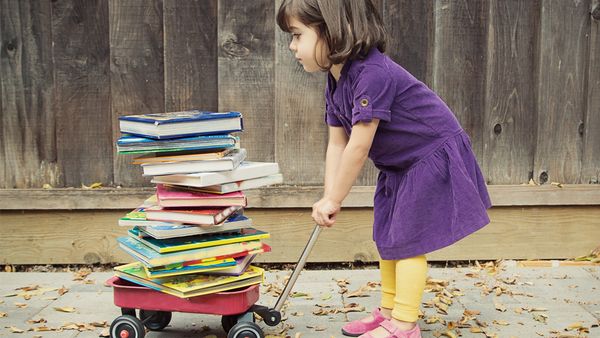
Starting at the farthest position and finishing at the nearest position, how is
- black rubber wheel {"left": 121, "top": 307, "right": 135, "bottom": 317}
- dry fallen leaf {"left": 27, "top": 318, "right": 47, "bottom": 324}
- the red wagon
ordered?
dry fallen leaf {"left": 27, "top": 318, "right": 47, "bottom": 324} → black rubber wheel {"left": 121, "top": 307, "right": 135, "bottom": 317} → the red wagon

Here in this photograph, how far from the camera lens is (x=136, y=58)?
3.62 m

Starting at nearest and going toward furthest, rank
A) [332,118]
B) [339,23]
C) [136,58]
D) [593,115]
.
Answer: [339,23] < [332,118] < [136,58] < [593,115]

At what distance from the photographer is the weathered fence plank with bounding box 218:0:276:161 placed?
3.61m

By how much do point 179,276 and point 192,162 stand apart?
0.41 metres

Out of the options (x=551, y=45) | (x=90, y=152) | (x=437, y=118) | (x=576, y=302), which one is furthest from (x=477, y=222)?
(x=90, y=152)

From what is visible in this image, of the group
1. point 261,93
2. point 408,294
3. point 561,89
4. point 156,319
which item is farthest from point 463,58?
point 156,319

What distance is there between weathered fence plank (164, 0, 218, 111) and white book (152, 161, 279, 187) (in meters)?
0.98

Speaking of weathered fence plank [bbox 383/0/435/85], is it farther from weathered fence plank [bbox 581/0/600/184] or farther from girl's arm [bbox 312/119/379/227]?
girl's arm [bbox 312/119/379/227]

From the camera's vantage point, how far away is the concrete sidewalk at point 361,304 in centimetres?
292

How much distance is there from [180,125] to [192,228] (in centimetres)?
36

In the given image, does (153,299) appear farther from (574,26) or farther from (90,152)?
(574,26)

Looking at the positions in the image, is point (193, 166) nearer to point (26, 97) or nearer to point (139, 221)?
point (139, 221)

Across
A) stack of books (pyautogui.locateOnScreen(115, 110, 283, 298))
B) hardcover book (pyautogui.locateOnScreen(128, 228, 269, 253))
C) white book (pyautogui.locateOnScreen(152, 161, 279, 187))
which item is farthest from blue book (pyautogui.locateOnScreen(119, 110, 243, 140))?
hardcover book (pyautogui.locateOnScreen(128, 228, 269, 253))

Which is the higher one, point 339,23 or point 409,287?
point 339,23
